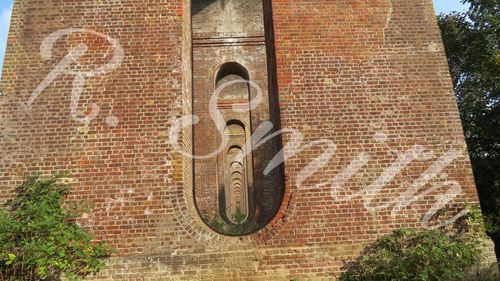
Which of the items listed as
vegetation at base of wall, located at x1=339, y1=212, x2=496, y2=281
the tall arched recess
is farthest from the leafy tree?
the tall arched recess

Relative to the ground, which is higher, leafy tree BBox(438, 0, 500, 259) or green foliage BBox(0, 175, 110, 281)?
leafy tree BBox(438, 0, 500, 259)

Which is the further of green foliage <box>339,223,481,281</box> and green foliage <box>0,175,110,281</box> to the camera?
green foliage <box>339,223,481,281</box>

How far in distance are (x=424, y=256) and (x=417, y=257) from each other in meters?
0.09

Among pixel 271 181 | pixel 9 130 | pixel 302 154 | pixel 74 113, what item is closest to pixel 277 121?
pixel 302 154

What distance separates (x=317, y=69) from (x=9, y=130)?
453 centimetres

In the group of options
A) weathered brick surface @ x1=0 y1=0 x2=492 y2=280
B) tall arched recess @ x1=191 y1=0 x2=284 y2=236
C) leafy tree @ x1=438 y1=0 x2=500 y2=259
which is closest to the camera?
weathered brick surface @ x1=0 y1=0 x2=492 y2=280

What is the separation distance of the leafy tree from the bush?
199 cm

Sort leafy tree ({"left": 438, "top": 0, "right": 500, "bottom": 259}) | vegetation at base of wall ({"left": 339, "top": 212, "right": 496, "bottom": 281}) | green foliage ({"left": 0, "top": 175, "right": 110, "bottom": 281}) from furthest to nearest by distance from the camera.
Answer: leafy tree ({"left": 438, "top": 0, "right": 500, "bottom": 259}) → vegetation at base of wall ({"left": 339, "top": 212, "right": 496, "bottom": 281}) → green foliage ({"left": 0, "top": 175, "right": 110, "bottom": 281})

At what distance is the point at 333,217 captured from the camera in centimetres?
543

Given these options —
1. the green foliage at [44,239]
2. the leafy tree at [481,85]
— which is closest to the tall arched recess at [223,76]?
the leafy tree at [481,85]

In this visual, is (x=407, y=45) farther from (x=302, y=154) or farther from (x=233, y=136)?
(x=233, y=136)

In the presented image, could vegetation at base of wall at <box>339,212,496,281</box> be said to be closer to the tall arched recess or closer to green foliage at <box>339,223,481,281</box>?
green foliage at <box>339,223,481,281</box>

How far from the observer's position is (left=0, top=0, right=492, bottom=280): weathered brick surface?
5.23m

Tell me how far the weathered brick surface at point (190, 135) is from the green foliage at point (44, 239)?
21 centimetres
